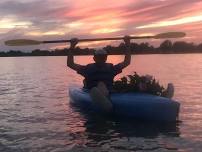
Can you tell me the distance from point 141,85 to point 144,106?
1.03 metres

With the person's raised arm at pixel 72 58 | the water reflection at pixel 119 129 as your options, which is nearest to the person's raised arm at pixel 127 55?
the person's raised arm at pixel 72 58

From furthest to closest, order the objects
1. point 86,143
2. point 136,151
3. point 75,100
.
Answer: point 75,100, point 86,143, point 136,151

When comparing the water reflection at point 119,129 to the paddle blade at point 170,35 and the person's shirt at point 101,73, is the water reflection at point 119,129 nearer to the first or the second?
the person's shirt at point 101,73

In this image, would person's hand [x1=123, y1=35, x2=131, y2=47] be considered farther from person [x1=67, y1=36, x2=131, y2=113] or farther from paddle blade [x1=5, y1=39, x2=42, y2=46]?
paddle blade [x1=5, y1=39, x2=42, y2=46]

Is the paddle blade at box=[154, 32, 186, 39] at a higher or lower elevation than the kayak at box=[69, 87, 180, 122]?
higher

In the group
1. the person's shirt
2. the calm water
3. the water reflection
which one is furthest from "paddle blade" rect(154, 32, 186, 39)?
the water reflection

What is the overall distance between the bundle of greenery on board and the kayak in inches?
10.9

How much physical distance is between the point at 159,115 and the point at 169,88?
1.66m

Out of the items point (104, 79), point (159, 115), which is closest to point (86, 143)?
point (159, 115)

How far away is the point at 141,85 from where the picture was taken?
12445 mm

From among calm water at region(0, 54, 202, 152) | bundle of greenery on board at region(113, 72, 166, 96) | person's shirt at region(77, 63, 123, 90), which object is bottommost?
calm water at region(0, 54, 202, 152)

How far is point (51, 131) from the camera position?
11289 mm

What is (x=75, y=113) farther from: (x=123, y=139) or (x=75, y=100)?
(x=123, y=139)

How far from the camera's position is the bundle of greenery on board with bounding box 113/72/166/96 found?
40.8 ft
